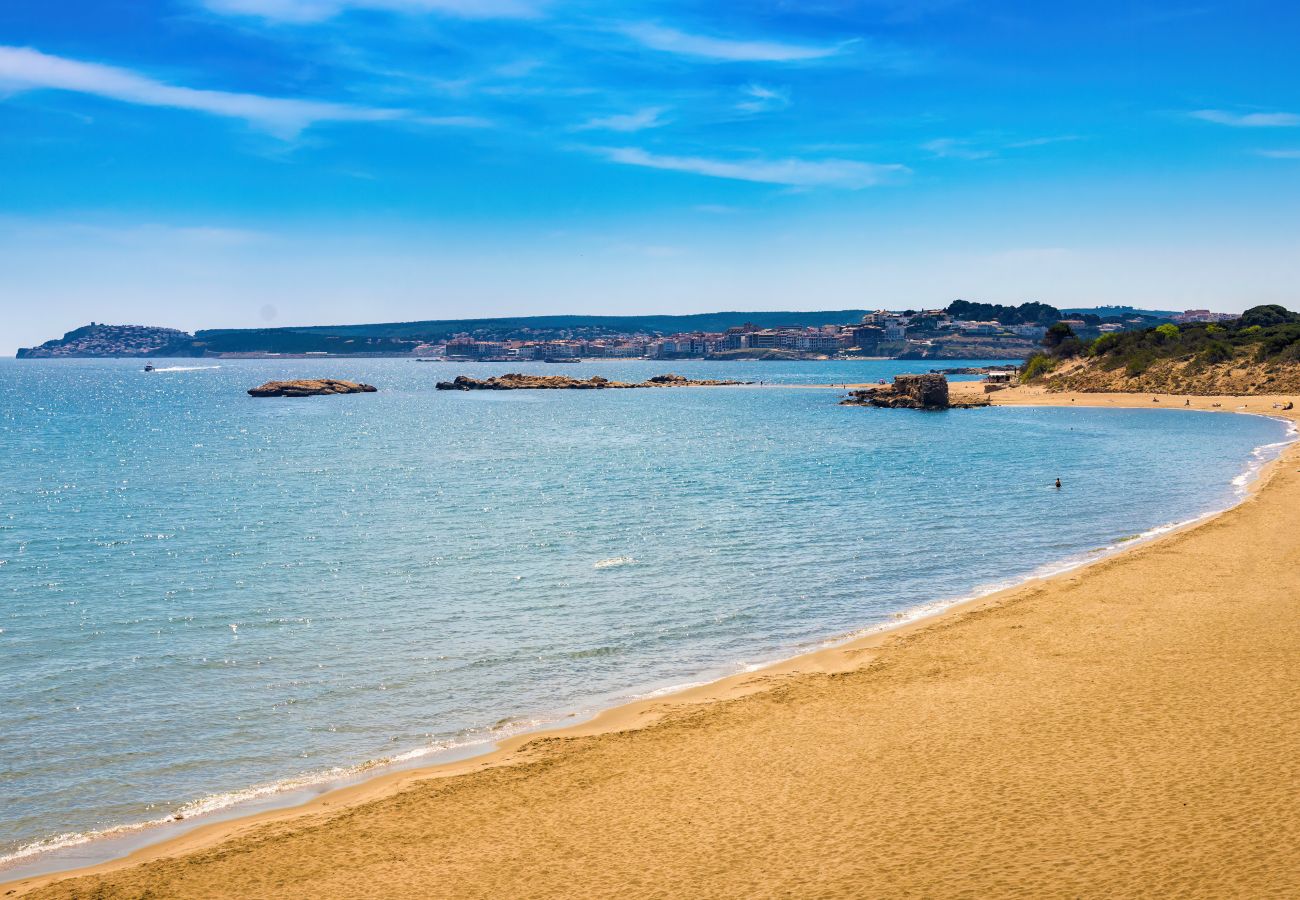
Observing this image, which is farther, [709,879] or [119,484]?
[119,484]

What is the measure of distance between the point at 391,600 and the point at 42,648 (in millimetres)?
7535

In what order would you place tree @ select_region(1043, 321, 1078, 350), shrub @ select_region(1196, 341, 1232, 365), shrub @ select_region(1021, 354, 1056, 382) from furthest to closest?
tree @ select_region(1043, 321, 1078, 350), shrub @ select_region(1021, 354, 1056, 382), shrub @ select_region(1196, 341, 1232, 365)

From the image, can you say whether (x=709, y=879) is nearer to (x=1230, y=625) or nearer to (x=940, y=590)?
(x=1230, y=625)

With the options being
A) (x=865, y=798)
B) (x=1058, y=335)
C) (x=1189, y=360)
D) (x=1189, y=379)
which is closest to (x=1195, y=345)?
(x=1189, y=360)

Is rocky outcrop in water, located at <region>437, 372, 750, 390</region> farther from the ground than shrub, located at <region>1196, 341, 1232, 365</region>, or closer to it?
closer to it

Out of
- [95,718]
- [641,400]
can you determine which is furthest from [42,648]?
[641,400]

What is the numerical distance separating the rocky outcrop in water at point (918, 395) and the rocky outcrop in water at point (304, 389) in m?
86.9

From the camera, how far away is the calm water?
15.7m

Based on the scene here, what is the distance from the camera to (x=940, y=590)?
2511cm

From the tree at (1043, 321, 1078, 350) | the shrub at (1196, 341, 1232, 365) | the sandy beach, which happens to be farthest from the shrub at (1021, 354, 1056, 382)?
the sandy beach

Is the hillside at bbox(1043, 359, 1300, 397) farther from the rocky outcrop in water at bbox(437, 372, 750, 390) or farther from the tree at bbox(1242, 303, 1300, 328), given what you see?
the rocky outcrop in water at bbox(437, 372, 750, 390)

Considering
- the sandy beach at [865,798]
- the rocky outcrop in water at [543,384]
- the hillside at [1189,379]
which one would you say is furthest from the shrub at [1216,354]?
the sandy beach at [865,798]

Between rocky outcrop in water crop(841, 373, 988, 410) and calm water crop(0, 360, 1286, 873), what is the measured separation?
36.4 meters

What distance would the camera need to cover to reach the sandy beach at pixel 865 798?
10.4 m
